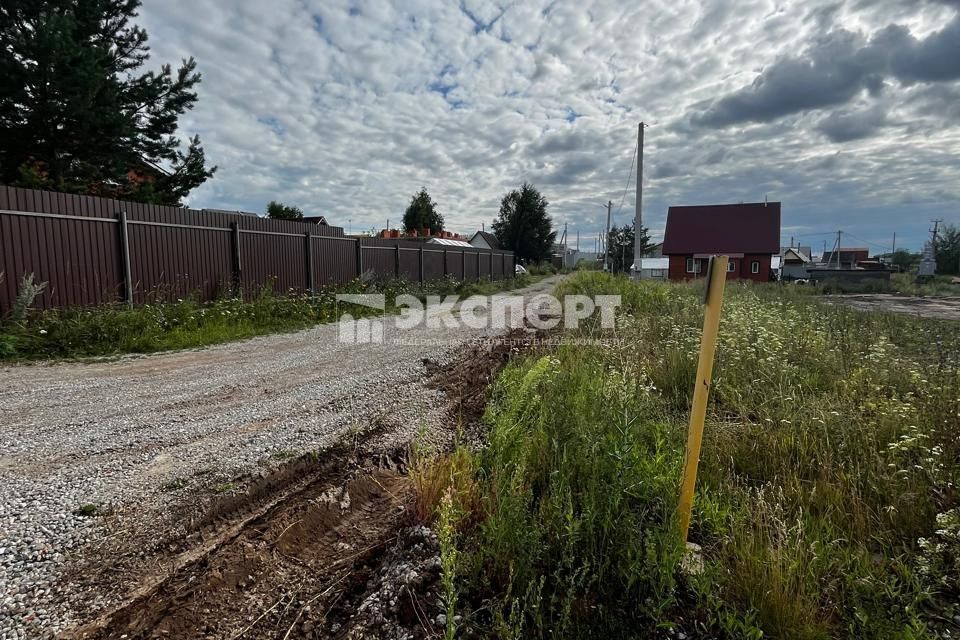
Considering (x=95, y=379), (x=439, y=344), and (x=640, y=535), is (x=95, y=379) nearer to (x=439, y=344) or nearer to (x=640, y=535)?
(x=439, y=344)

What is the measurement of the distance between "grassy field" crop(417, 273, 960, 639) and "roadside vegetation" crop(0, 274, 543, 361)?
5.58 meters

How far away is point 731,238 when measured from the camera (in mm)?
27875

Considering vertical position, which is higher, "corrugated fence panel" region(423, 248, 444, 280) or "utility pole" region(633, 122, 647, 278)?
"utility pole" region(633, 122, 647, 278)

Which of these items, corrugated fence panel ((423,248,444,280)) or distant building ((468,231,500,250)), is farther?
distant building ((468,231,500,250))

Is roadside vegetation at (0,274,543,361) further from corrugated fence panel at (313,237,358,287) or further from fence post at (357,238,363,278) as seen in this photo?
fence post at (357,238,363,278)

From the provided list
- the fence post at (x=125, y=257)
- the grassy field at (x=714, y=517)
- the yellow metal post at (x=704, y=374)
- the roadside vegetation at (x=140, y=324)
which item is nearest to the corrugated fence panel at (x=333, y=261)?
the roadside vegetation at (x=140, y=324)

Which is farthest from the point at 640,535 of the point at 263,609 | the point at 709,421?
the point at 709,421

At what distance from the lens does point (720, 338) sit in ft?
15.2

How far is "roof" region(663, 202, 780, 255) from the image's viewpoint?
2811 cm

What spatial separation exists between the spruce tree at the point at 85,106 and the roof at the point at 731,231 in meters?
27.5

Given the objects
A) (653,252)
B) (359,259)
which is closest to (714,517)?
(359,259)

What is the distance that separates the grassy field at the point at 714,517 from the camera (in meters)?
1.47

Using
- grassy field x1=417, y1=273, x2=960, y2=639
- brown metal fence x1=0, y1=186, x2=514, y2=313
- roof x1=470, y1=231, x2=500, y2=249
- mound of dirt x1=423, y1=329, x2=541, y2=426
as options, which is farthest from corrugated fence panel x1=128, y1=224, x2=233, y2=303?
roof x1=470, y1=231, x2=500, y2=249

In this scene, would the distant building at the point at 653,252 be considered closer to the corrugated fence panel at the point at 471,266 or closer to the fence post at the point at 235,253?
the corrugated fence panel at the point at 471,266
